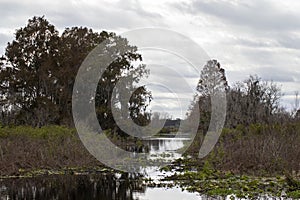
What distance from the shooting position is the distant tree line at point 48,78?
42344mm

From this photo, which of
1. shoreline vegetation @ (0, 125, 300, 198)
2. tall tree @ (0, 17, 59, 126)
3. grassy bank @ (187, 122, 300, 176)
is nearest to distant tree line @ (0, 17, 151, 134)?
tall tree @ (0, 17, 59, 126)

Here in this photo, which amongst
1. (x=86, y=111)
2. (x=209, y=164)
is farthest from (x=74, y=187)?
(x=86, y=111)

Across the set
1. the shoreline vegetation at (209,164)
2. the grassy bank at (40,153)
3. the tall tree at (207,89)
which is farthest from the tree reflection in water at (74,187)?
the tall tree at (207,89)

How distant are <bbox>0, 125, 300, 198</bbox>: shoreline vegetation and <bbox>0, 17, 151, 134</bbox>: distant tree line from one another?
1181cm

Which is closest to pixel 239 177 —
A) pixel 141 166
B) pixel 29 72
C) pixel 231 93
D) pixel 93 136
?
pixel 141 166

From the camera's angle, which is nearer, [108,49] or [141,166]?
[141,166]

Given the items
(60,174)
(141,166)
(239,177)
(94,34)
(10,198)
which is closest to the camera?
(10,198)

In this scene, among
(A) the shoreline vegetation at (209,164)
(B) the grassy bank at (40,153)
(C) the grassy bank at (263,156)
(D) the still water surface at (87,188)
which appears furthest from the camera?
(B) the grassy bank at (40,153)

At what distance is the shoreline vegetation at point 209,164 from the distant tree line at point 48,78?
38.8 feet

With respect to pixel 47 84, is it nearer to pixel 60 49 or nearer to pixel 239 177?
pixel 60 49

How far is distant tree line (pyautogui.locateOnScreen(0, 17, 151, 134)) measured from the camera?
139 ft

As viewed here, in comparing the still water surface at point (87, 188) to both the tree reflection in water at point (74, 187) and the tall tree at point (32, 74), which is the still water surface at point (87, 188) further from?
the tall tree at point (32, 74)

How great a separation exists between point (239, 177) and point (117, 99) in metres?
24.2

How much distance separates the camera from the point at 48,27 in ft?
144
